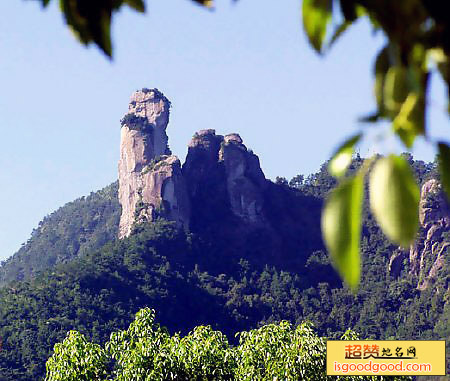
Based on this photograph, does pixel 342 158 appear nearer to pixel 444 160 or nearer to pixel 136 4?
pixel 444 160

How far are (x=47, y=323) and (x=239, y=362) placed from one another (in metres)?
33.9

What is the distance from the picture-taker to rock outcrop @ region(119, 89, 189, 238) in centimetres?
5306

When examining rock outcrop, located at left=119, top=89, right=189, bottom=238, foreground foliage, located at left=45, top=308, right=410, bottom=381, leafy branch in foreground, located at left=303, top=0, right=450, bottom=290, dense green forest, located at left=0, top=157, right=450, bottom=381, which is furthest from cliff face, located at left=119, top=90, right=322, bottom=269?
leafy branch in foreground, located at left=303, top=0, right=450, bottom=290

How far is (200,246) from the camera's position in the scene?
57.3 m

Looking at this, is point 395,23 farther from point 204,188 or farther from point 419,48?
point 204,188

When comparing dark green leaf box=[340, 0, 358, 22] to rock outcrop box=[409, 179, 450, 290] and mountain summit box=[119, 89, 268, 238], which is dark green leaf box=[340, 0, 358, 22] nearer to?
mountain summit box=[119, 89, 268, 238]

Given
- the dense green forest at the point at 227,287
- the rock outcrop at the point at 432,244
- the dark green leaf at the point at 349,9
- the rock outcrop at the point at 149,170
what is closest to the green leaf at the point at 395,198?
the dark green leaf at the point at 349,9

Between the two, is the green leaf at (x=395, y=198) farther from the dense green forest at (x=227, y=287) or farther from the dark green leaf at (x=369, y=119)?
the dense green forest at (x=227, y=287)

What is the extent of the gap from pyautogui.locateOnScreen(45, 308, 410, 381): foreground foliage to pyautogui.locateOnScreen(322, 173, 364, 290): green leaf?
9441mm

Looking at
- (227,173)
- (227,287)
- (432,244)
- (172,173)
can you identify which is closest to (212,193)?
(227,173)

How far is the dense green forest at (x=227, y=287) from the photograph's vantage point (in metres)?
45.5

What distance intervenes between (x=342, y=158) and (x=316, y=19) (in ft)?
0.31

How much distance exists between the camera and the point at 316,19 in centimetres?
51

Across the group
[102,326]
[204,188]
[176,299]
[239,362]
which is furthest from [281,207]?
[239,362]
